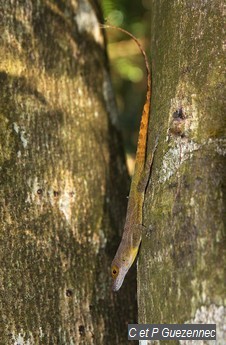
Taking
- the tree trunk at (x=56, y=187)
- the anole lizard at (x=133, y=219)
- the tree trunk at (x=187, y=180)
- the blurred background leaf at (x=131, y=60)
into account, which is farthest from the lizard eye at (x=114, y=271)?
the blurred background leaf at (x=131, y=60)

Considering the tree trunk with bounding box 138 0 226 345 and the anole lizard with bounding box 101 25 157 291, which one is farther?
the anole lizard with bounding box 101 25 157 291

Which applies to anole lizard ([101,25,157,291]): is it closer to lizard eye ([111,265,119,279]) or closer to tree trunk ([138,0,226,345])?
lizard eye ([111,265,119,279])

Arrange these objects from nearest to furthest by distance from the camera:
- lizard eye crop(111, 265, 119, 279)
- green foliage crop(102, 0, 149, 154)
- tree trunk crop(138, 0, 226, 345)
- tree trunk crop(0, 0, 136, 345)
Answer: tree trunk crop(138, 0, 226, 345) < tree trunk crop(0, 0, 136, 345) < lizard eye crop(111, 265, 119, 279) < green foliage crop(102, 0, 149, 154)

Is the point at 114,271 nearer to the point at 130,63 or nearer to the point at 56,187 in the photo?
the point at 56,187

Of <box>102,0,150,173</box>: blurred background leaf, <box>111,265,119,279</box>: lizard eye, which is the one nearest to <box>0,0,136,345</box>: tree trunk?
<box>111,265,119,279</box>: lizard eye

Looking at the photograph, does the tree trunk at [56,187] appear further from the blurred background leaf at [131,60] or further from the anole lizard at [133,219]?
the blurred background leaf at [131,60]

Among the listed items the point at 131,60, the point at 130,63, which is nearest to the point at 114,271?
the point at 130,63
